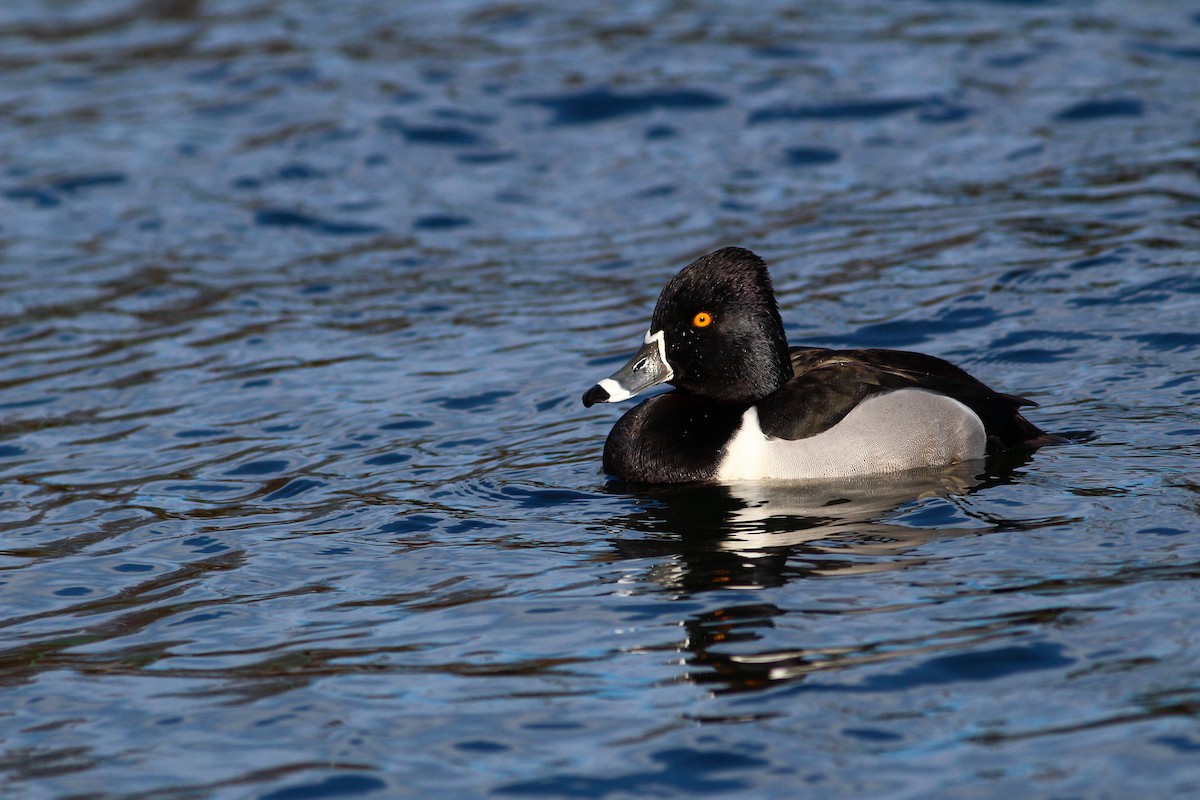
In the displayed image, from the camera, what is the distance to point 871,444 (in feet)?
24.1

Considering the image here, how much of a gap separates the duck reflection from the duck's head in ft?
1.90

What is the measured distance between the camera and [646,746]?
4.77m

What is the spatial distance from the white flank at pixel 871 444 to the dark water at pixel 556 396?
0.47ft

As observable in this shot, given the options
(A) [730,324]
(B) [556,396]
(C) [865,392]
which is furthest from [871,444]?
(B) [556,396]

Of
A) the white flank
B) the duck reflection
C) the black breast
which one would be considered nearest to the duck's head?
the black breast

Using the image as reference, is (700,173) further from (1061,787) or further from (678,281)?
(1061,787)

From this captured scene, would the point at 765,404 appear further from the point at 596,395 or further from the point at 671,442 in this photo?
the point at 596,395

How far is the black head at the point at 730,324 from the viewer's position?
7695 millimetres

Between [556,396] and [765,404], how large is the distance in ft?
6.72

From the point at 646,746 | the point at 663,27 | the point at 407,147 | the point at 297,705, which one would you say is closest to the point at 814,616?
the point at 646,746

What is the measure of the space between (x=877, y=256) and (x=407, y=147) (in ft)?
18.1

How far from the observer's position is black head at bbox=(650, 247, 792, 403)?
7.70m

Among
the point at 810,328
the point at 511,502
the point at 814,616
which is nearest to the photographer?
the point at 814,616

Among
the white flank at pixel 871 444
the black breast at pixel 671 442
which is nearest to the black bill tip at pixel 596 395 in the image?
the black breast at pixel 671 442
